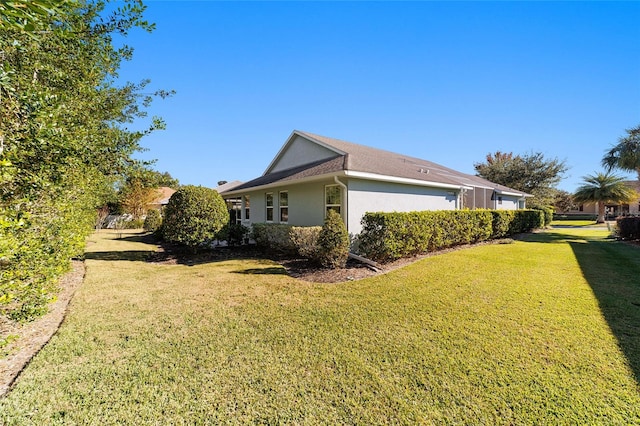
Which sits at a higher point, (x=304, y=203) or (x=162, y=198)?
(x=162, y=198)

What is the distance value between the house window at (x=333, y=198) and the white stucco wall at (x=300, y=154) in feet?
9.71

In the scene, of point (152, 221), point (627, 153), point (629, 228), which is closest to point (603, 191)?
point (627, 153)

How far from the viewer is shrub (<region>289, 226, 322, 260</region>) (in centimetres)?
885

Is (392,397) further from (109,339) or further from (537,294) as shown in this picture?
(537,294)

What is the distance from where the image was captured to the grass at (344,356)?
2.64 meters

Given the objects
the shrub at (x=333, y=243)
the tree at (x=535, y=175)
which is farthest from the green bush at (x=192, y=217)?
the tree at (x=535, y=175)

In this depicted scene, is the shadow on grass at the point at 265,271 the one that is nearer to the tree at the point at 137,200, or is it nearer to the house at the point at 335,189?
the house at the point at 335,189

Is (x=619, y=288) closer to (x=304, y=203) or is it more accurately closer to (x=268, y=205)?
(x=304, y=203)

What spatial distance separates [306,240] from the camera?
9.00 meters

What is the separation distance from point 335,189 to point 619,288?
812 centimetres

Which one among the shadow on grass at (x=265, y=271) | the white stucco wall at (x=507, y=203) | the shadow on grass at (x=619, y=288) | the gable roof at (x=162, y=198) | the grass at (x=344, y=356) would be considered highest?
the gable roof at (x=162, y=198)

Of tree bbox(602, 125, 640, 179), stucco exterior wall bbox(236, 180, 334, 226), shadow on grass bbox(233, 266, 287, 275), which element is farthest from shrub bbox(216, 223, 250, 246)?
tree bbox(602, 125, 640, 179)

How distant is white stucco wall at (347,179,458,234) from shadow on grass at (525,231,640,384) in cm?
567

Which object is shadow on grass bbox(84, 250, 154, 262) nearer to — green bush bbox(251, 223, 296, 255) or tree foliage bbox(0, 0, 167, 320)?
green bush bbox(251, 223, 296, 255)
